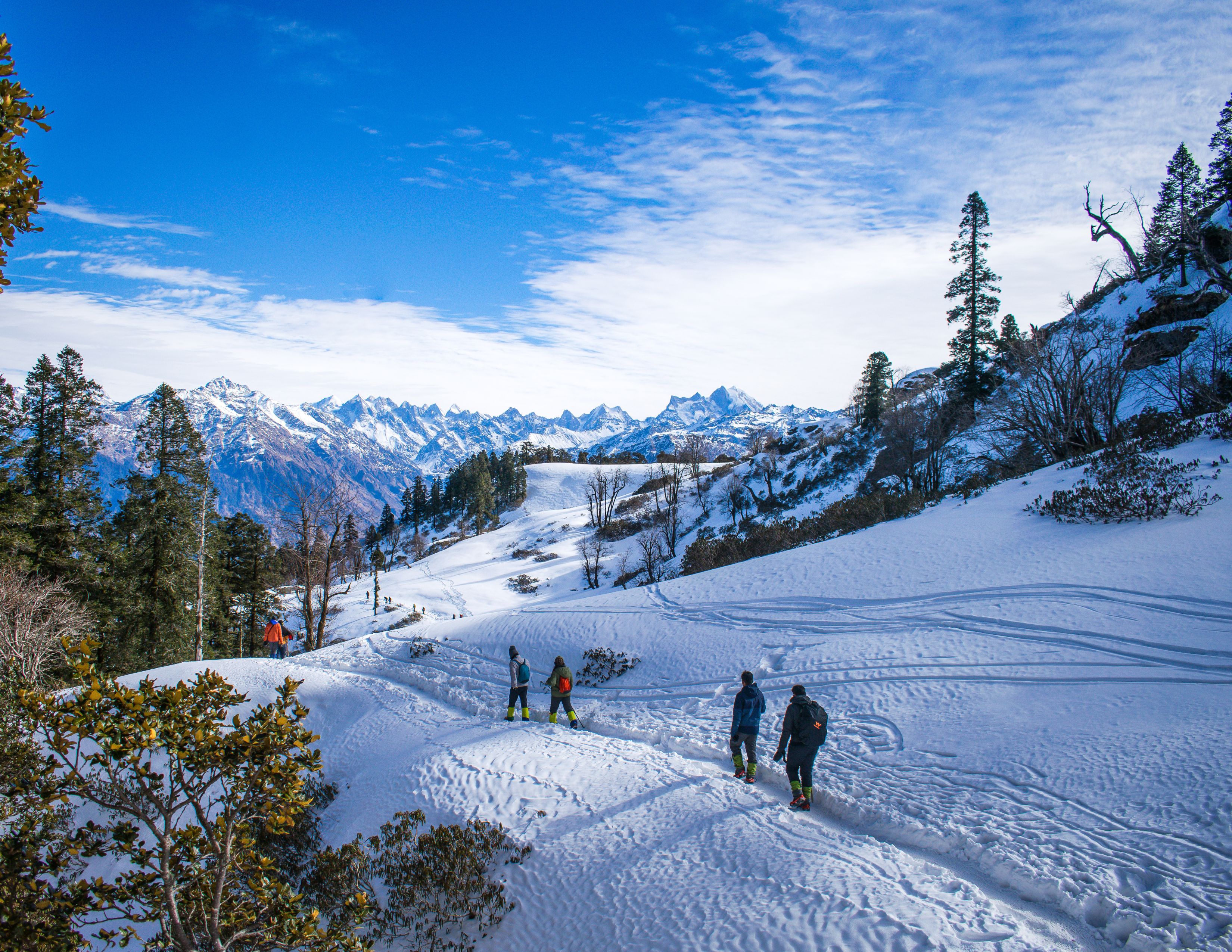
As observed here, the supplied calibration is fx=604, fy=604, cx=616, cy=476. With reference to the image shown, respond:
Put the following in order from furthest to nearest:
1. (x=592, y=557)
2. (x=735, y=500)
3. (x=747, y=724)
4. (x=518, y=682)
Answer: (x=735, y=500) → (x=592, y=557) → (x=518, y=682) → (x=747, y=724)

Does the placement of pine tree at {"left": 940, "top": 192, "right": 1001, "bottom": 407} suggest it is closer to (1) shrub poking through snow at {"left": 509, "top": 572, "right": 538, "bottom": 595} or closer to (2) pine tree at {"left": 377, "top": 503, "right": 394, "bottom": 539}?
(1) shrub poking through snow at {"left": 509, "top": 572, "right": 538, "bottom": 595}

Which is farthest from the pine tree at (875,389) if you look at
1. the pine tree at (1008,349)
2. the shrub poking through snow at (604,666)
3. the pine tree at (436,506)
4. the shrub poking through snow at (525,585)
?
the pine tree at (436,506)

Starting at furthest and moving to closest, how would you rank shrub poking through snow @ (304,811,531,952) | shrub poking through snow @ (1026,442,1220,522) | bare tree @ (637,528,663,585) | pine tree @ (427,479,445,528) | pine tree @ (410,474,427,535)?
pine tree @ (410,474,427,535) < pine tree @ (427,479,445,528) < bare tree @ (637,528,663,585) < shrub poking through snow @ (1026,442,1220,522) < shrub poking through snow @ (304,811,531,952)

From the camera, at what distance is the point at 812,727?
29.7 ft

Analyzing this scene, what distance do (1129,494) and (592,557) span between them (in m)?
40.0

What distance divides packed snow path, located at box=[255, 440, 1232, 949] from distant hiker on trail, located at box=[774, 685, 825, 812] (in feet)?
1.41

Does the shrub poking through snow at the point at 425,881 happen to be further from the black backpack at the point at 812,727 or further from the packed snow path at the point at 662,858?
the black backpack at the point at 812,727

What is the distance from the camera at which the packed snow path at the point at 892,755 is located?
22.2 feet

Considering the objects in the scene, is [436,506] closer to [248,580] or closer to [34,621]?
[248,580]

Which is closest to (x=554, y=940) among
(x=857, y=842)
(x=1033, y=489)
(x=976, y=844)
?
(x=857, y=842)

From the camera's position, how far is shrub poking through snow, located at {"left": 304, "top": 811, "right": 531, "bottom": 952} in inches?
318

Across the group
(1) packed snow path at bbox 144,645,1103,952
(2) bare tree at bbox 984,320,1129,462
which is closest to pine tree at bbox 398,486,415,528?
(2) bare tree at bbox 984,320,1129,462

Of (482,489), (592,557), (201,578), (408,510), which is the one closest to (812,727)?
(201,578)

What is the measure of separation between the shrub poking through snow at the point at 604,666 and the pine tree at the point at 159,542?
21.4 m
